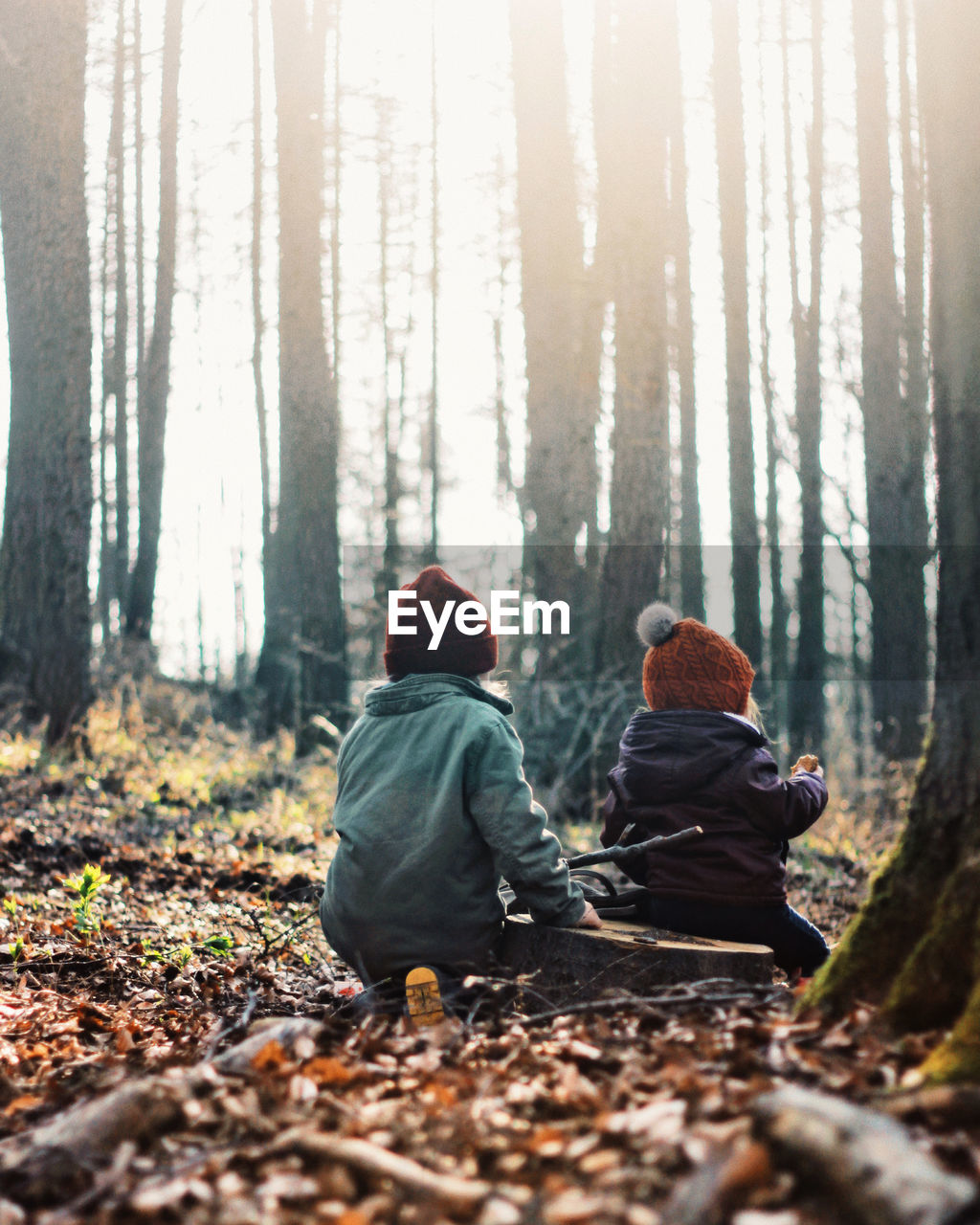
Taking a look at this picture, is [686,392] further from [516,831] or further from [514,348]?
[516,831]

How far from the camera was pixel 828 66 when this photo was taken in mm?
17234

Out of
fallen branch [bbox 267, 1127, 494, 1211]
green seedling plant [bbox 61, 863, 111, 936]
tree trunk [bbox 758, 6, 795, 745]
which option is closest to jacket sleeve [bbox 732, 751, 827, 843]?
fallen branch [bbox 267, 1127, 494, 1211]

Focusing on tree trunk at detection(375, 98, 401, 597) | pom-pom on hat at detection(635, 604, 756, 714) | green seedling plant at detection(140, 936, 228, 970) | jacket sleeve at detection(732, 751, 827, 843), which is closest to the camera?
jacket sleeve at detection(732, 751, 827, 843)

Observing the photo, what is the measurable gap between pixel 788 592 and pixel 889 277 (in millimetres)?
16816

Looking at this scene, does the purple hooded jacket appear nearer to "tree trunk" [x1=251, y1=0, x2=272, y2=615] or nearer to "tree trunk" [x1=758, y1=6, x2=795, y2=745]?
"tree trunk" [x1=251, y1=0, x2=272, y2=615]

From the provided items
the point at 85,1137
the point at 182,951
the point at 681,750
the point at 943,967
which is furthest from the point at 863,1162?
the point at 182,951

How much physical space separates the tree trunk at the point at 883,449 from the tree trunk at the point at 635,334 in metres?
3.92

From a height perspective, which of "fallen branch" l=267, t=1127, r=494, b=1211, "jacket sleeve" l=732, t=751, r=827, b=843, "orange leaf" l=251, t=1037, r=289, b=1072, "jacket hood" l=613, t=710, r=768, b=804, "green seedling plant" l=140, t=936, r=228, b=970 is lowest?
"green seedling plant" l=140, t=936, r=228, b=970

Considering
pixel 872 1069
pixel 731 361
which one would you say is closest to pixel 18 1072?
pixel 872 1069

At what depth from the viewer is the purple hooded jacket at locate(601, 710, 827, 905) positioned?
4.04 m

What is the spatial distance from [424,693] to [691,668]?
114 centimetres

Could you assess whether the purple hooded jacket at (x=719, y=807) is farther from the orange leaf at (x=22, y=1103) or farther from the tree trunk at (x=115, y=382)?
the tree trunk at (x=115, y=382)

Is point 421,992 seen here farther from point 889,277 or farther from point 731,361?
point 731,361

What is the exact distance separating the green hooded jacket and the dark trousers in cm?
51
